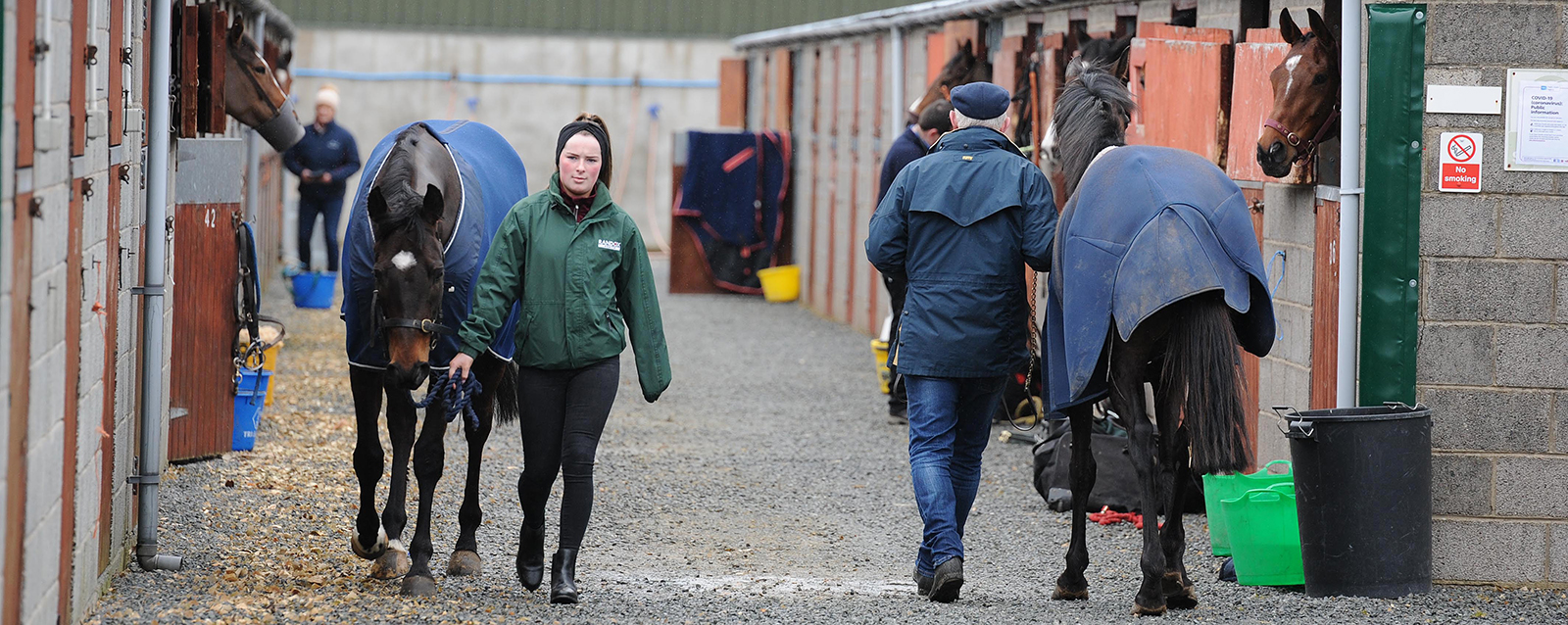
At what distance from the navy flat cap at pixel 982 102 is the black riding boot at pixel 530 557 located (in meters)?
1.90

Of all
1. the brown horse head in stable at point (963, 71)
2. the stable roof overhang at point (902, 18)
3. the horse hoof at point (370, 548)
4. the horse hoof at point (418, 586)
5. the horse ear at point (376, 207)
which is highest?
the stable roof overhang at point (902, 18)

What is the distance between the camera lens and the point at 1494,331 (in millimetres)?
5648

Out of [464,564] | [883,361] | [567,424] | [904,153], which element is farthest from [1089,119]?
[883,361]

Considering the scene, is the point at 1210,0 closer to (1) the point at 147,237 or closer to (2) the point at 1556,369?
(2) the point at 1556,369

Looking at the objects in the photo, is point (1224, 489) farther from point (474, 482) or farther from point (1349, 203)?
point (474, 482)

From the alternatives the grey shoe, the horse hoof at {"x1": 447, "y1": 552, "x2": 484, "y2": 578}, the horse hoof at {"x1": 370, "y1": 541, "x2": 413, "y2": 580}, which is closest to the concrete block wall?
the grey shoe

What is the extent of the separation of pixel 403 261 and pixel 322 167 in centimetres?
→ 1065

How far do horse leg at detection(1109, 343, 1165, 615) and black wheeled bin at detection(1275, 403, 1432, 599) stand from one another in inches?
19.7

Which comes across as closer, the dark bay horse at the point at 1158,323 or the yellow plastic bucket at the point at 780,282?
the dark bay horse at the point at 1158,323

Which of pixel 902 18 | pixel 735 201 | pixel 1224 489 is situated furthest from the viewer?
pixel 735 201

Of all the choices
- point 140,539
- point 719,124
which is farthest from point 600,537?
point 719,124

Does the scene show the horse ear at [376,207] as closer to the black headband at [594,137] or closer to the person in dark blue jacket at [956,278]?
the black headband at [594,137]

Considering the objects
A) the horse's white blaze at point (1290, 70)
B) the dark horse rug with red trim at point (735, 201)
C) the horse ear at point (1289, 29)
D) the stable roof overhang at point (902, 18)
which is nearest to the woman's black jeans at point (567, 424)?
the horse's white blaze at point (1290, 70)

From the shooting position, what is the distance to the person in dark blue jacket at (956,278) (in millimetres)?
5254
